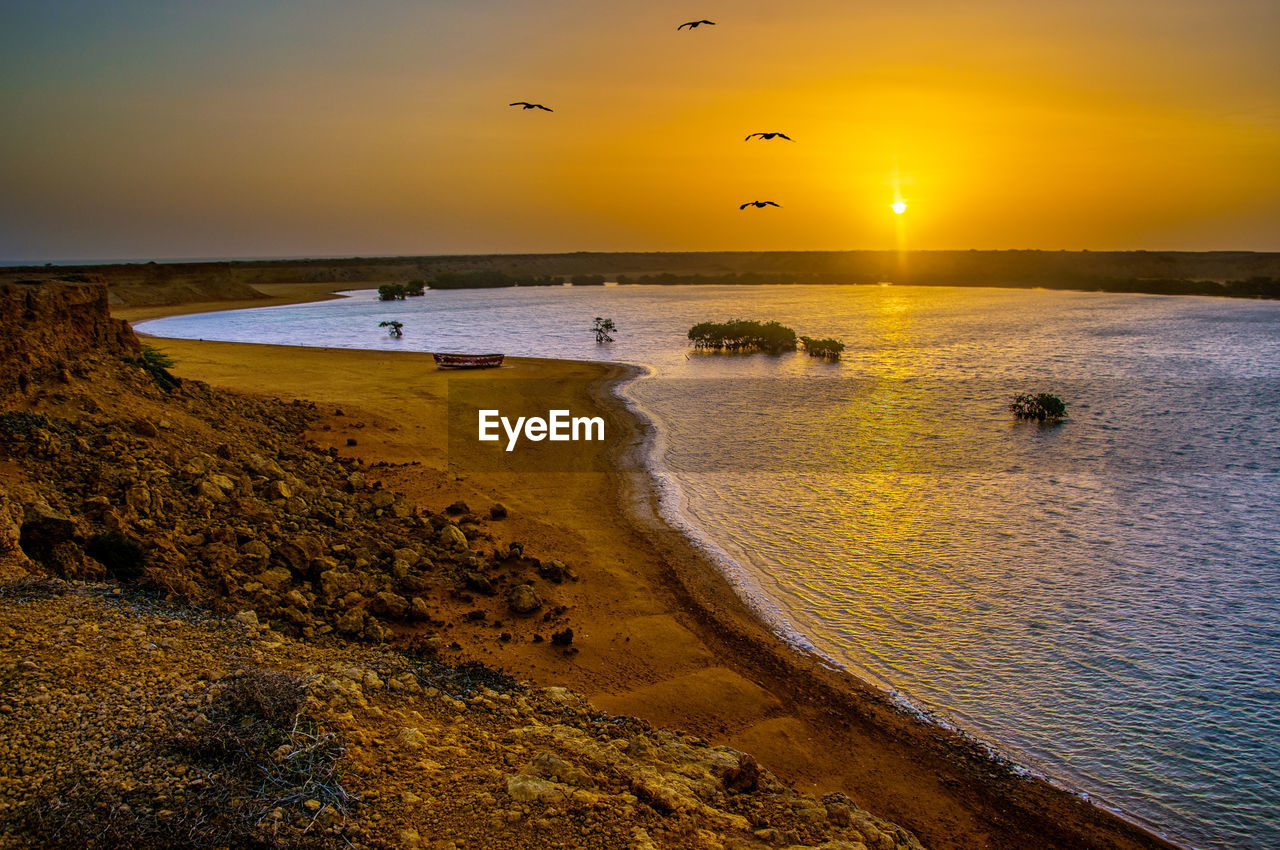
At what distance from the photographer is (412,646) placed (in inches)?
306

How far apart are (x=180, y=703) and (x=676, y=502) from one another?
10.2 meters

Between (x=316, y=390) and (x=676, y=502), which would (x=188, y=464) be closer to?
(x=676, y=502)

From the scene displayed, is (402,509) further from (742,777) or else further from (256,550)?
(742,777)

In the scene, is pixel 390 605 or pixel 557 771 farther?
pixel 390 605

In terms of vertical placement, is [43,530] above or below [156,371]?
below

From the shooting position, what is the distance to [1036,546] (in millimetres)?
12219

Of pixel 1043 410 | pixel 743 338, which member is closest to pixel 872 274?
pixel 743 338

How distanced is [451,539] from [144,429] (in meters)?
4.62

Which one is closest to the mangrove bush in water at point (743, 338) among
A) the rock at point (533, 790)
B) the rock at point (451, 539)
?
the rock at point (451, 539)

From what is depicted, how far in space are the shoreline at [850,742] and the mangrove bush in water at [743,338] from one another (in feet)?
103

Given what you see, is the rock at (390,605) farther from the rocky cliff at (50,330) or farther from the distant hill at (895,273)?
the distant hill at (895,273)

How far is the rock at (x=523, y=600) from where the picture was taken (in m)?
8.99

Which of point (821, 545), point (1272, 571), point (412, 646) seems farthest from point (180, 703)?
point (1272, 571)

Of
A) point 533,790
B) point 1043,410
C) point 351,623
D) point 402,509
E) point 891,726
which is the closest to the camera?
point 533,790
